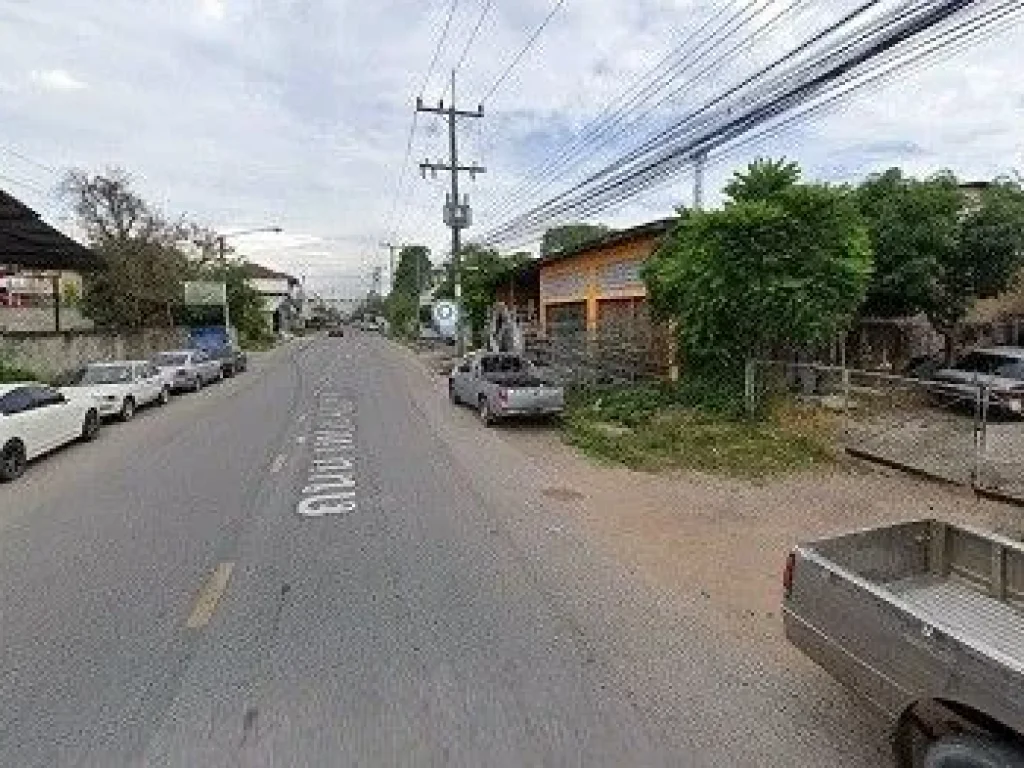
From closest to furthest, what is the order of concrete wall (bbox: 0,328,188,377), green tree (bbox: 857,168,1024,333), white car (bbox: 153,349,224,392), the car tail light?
the car tail light, green tree (bbox: 857,168,1024,333), white car (bbox: 153,349,224,392), concrete wall (bbox: 0,328,188,377)

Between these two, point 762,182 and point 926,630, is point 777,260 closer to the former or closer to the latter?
point 762,182

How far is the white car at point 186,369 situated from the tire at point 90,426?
6.75 m

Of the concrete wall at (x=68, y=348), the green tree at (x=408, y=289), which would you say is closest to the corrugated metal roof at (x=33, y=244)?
the concrete wall at (x=68, y=348)

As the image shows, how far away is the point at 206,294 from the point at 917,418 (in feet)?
154

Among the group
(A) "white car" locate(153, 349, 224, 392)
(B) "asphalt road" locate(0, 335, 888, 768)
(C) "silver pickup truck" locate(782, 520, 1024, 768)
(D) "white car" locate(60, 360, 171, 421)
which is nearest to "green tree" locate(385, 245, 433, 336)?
(A) "white car" locate(153, 349, 224, 392)

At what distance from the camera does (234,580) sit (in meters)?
6.77

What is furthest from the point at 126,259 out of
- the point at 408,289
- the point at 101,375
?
the point at 408,289

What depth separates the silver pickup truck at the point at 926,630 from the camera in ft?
10.7

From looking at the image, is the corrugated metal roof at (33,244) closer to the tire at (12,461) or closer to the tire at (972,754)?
the tire at (12,461)

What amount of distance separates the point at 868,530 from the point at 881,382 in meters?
11.2

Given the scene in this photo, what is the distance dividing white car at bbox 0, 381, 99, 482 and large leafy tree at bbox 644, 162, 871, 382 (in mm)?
11605

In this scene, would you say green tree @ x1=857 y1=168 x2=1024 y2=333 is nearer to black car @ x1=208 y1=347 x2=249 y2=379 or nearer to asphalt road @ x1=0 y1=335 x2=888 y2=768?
asphalt road @ x1=0 y1=335 x2=888 y2=768

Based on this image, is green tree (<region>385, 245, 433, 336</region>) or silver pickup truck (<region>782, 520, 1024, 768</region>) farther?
green tree (<region>385, 245, 433, 336</region>)

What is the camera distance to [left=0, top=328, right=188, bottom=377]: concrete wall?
2520cm
